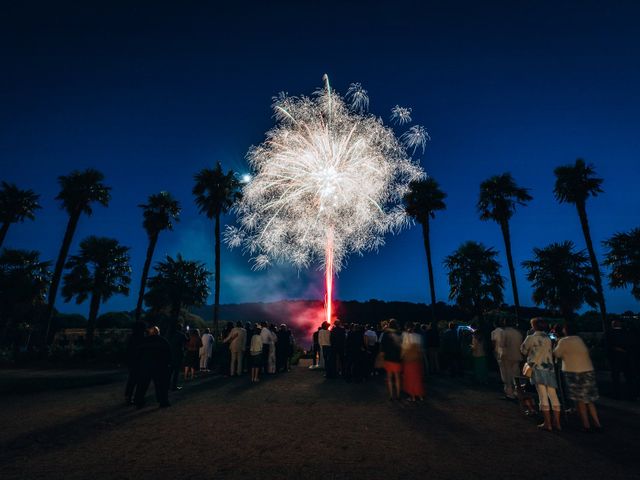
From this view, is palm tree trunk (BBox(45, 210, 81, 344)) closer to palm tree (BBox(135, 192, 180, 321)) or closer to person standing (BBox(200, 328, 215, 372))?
palm tree (BBox(135, 192, 180, 321))

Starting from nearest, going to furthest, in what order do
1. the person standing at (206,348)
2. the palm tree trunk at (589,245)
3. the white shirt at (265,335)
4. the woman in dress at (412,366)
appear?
the woman in dress at (412,366)
the white shirt at (265,335)
the person standing at (206,348)
the palm tree trunk at (589,245)

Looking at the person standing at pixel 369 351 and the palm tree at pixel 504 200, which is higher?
the palm tree at pixel 504 200

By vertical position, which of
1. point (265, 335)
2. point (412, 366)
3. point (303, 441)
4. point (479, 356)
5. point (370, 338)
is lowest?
point (303, 441)

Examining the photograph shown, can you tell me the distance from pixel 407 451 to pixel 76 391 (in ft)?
37.7

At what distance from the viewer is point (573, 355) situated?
6676 millimetres

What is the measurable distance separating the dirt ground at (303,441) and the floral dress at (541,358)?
0.93 meters

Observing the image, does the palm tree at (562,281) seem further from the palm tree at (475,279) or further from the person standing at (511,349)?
the person standing at (511,349)

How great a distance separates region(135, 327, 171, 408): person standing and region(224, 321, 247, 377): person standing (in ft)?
18.1

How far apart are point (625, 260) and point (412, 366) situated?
3734 cm

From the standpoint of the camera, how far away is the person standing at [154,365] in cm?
864

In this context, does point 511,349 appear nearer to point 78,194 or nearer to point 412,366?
point 412,366

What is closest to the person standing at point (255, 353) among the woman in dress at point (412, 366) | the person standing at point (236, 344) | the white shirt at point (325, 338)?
the person standing at point (236, 344)

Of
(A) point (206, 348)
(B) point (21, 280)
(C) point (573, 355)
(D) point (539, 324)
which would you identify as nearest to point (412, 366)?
(D) point (539, 324)

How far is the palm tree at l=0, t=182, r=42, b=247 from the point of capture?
3153cm
